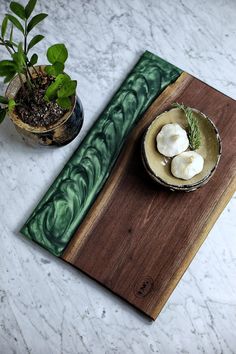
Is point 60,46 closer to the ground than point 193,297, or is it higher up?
higher up

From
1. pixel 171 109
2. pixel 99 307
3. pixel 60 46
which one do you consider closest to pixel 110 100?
pixel 171 109

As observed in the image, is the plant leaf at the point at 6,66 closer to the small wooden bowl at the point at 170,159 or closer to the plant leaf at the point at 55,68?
the plant leaf at the point at 55,68

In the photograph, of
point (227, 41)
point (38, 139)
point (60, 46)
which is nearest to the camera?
point (60, 46)

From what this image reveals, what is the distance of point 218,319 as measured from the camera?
849mm

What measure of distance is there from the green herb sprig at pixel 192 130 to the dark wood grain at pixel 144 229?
0.07m

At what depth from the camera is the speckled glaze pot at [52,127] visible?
806mm

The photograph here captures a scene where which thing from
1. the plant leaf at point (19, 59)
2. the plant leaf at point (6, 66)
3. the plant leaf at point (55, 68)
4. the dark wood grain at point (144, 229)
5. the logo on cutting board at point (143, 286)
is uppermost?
the plant leaf at point (55, 68)

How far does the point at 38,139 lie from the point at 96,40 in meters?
0.26

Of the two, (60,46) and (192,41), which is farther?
(192,41)

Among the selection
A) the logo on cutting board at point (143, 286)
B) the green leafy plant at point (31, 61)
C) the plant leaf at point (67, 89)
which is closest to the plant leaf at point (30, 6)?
the green leafy plant at point (31, 61)

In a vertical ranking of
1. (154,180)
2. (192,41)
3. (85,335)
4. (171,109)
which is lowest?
(85,335)

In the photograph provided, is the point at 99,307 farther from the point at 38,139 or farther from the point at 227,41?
the point at 227,41

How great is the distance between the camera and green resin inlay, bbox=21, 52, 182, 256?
869 millimetres

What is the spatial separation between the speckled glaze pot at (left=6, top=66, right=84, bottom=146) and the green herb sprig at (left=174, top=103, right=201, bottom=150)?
0.19 meters
